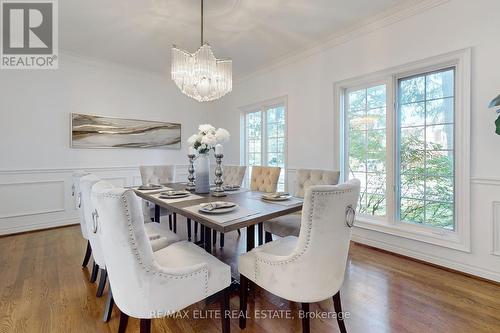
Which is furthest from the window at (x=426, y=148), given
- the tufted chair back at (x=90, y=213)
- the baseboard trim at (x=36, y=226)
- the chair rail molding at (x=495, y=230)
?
the baseboard trim at (x=36, y=226)

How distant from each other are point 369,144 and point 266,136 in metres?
1.86

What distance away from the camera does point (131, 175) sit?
4410 mm

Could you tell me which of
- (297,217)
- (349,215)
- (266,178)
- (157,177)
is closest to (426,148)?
(297,217)

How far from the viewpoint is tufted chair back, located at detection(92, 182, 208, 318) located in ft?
3.69

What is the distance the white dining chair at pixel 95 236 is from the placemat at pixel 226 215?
0.35 meters

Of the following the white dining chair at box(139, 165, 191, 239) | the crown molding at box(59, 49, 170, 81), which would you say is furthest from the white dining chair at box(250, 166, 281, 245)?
the crown molding at box(59, 49, 170, 81)

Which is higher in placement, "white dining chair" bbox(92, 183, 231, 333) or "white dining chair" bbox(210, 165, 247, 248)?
"white dining chair" bbox(210, 165, 247, 248)

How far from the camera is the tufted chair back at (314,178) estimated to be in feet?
7.88

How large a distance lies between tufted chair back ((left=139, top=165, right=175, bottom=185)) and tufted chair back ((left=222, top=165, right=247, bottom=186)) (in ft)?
2.71

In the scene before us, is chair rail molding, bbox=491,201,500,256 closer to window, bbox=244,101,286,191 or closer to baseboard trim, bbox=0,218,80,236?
window, bbox=244,101,286,191

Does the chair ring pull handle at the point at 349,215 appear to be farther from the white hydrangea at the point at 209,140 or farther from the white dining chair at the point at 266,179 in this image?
the white dining chair at the point at 266,179

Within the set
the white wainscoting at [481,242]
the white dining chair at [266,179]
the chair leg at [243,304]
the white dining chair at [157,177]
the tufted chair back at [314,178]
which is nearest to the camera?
the chair leg at [243,304]

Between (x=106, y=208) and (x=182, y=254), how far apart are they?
61cm

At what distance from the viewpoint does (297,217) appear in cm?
243
